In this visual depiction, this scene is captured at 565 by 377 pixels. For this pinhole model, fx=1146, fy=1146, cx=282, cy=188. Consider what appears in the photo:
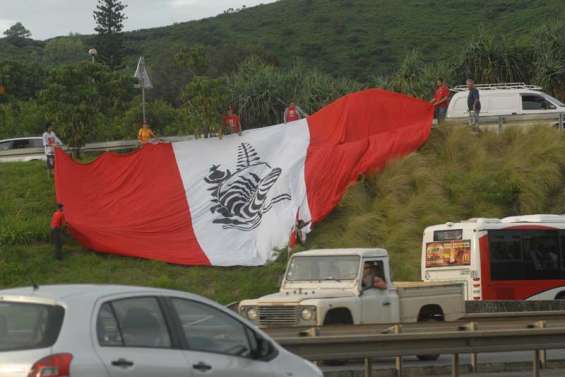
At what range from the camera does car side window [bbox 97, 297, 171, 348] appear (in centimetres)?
813

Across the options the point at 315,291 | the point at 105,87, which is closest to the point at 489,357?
the point at 315,291

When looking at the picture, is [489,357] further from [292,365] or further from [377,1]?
[377,1]

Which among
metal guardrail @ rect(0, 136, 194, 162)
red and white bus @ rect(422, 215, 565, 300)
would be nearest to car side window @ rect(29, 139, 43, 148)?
metal guardrail @ rect(0, 136, 194, 162)

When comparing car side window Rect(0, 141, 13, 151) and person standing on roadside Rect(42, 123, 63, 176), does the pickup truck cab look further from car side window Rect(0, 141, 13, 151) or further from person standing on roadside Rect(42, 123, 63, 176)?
car side window Rect(0, 141, 13, 151)

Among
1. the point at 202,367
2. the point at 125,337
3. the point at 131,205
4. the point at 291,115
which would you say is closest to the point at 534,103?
the point at 291,115

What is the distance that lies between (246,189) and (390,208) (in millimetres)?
3931

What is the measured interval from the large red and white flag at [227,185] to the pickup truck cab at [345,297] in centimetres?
1085

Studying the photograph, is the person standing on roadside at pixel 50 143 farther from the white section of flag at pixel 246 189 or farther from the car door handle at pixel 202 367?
the car door handle at pixel 202 367

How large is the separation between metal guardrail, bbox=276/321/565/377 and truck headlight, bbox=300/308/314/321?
2.05 m

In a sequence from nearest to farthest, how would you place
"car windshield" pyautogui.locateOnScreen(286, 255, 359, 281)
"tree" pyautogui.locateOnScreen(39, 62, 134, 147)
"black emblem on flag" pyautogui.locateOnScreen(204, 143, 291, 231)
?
"car windshield" pyautogui.locateOnScreen(286, 255, 359, 281) → "black emblem on flag" pyautogui.locateOnScreen(204, 143, 291, 231) → "tree" pyautogui.locateOnScreen(39, 62, 134, 147)

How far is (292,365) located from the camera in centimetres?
948

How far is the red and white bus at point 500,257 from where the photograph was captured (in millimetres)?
26031

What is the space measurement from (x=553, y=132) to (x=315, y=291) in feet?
62.9

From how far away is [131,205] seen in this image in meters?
30.7
